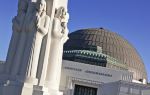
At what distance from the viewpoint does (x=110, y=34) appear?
5003cm

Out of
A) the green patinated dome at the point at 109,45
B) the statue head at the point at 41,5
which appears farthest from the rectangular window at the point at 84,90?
the statue head at the point at 41,5

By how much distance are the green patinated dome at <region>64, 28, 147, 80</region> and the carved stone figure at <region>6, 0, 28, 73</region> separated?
95.3ft

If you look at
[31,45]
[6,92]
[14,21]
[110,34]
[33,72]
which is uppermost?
[110,34]

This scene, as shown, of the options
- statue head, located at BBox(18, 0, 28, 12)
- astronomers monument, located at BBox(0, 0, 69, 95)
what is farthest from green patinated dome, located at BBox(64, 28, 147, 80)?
A: statue head, located at BBox(18, 0, 28, 12)

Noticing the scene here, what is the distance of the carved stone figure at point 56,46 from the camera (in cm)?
1375

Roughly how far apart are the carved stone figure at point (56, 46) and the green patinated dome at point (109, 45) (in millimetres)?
28552

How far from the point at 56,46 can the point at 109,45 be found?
33589mm

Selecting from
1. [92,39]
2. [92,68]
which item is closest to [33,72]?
[92,68]

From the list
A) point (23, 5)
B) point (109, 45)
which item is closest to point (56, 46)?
point (23, 5)

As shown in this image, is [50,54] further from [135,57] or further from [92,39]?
[135,57]

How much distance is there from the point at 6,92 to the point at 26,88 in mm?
808

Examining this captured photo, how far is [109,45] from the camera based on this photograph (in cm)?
4722

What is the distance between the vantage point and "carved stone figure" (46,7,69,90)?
13750 mm

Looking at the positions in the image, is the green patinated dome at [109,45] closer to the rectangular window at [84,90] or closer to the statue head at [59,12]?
the rectangular window at [84,90]
